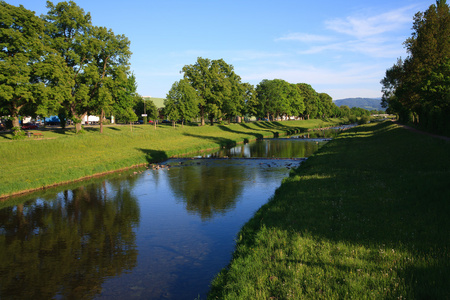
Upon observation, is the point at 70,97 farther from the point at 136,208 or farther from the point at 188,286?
the point at 188,286

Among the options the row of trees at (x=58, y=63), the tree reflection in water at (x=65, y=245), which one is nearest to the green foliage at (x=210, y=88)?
the row of trees at (x=58, y=63)

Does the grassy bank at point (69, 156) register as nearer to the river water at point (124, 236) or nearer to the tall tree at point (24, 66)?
the river water at point (124, 236)

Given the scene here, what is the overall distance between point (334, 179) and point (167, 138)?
4638cm

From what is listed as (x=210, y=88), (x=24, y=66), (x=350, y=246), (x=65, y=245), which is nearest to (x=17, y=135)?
(x=24, y=66)

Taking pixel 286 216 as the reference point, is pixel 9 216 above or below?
below

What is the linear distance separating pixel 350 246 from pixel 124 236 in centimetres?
1094

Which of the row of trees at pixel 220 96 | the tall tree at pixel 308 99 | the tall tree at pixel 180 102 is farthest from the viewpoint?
the tall tree at pixel 308 99

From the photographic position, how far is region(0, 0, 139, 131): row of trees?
38.1 m

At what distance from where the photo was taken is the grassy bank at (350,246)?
293 inches

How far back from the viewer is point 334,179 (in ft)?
65.4

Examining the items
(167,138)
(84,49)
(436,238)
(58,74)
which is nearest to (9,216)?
(436,238)

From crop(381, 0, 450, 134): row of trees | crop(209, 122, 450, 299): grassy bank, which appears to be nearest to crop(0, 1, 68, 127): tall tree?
A: crop(209, 122, 450, 299): grassy bank

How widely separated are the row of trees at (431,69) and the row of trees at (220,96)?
4516cm

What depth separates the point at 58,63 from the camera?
43.5m
